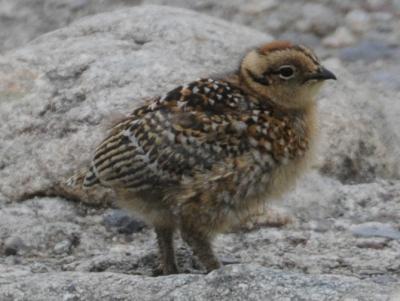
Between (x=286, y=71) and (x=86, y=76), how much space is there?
1662 millimetres

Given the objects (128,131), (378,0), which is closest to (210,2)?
(378,0)

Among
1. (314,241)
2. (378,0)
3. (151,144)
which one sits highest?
(378,0)

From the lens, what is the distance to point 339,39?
318 inches

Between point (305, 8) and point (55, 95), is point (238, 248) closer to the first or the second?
point (55, 95)

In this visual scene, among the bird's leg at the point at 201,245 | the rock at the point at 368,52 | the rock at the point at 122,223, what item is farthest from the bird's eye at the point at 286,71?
the rock at the point at 368,52

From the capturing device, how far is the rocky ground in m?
4.27

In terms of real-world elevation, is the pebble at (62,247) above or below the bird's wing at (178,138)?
below

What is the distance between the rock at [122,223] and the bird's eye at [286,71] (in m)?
1.11

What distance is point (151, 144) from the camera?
451 centimetres

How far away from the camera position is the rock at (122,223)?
5309 millimetres

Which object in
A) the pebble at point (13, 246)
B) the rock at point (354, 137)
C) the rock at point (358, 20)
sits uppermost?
the rock at point (358, 20)

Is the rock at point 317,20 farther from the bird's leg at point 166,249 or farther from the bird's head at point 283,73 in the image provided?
the bird's leg at point 166,249

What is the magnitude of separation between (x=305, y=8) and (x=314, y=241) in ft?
12.5

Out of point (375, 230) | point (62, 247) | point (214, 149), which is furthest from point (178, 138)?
point (375, 230)
